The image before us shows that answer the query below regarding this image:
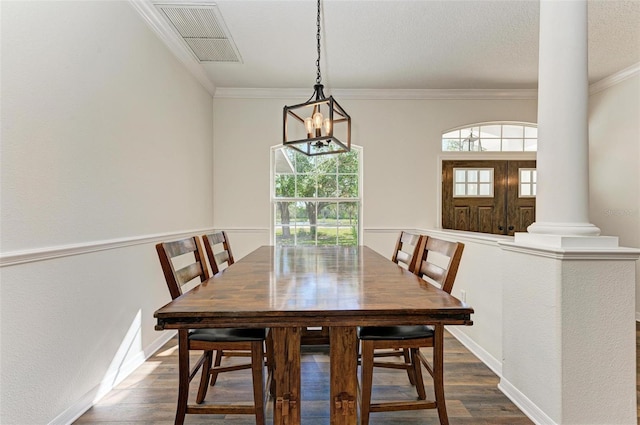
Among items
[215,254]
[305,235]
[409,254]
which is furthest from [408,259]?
[305,235]

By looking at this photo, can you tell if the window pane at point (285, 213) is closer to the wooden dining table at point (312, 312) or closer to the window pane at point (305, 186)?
the window pane at point (305, 186)

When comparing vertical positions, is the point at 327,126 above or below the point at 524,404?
above

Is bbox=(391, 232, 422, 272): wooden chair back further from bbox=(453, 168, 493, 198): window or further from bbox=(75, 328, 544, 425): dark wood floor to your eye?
bbox=(453, 168, 493, 198): window

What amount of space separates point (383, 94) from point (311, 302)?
12.5 feet

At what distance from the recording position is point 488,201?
4.54 m

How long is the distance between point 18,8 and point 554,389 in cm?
316

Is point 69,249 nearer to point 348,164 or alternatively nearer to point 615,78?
point 348,164

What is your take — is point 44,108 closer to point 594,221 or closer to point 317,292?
point 317,292

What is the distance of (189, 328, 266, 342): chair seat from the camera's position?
1.60 metres

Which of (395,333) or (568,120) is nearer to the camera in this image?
(395,333)

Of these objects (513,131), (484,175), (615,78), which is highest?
(615,78)

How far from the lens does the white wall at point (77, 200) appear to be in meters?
1.57

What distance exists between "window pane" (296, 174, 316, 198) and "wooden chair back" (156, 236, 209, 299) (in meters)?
2.67

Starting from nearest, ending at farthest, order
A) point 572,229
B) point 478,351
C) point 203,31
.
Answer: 1. point 572,229
2. point 478,351
3. point 203,31
